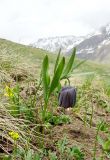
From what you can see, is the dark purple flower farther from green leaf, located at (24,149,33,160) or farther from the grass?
green leaf, located at (24,149,33,160)

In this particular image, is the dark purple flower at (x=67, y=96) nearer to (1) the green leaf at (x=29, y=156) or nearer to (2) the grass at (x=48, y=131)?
(2) the grass at (x=48, y=131)

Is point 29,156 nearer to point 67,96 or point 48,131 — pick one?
point 67,96

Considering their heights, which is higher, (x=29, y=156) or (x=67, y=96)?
(x=67, y=96)

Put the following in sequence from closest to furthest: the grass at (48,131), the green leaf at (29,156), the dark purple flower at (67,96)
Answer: the green leaf at (29,156), the grass at (48,131), the dark purple flower at (67,96)

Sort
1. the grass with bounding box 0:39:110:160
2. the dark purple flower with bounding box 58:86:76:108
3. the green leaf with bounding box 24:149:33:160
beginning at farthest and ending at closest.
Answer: the dark purple flower with bounding box 58:86:76:108 → the grass with bounding box 0:39:110:160 → the green leaf with bounding box 24:149:33:160

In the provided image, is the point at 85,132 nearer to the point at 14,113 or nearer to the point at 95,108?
the point at 14,113

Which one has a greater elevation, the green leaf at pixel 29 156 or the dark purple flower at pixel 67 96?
the dark purple flower at pixel 67 96

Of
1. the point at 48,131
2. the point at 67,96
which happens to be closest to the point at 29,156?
the point at 67,96

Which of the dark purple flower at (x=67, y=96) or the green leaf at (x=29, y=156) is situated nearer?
the green leaf at (x=29, y=156)

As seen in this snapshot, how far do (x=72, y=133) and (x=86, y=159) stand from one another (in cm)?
50

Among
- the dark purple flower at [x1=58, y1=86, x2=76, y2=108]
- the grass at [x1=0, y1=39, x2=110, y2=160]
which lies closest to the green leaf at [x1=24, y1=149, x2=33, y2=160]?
the grass at [x1=0, y1=39, x2=110, y2=160]

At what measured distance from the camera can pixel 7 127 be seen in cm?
→ 264

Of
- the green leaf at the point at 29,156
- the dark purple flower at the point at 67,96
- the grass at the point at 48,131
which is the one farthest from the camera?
the dark purple flower at the point at 67,96

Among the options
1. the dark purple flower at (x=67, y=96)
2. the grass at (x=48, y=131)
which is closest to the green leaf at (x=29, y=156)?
the grass at (x=48, y=131)
